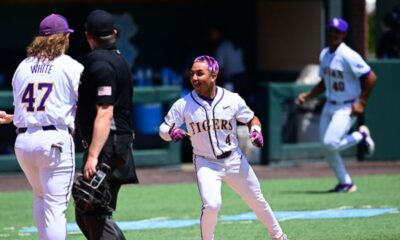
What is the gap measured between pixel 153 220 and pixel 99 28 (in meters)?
4.25

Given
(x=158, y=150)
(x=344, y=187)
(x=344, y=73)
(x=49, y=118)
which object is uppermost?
(x=49, y=118)

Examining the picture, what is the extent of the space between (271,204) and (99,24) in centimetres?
546

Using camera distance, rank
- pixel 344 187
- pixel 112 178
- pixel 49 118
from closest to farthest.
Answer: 1. pixel 49 118
2. pixel 112 178
3. pixel 344 187

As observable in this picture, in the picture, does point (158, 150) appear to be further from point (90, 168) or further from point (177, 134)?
point (90, 168)

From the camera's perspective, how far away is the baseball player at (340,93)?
13344mm

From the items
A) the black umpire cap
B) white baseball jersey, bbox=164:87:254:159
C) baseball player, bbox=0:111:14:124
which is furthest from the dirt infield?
the black umpire cap

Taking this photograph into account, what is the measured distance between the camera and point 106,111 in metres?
7.35

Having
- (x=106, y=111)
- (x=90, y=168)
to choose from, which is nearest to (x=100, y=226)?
(x=90, y=168)

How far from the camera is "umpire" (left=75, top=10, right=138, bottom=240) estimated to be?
7.39 metres

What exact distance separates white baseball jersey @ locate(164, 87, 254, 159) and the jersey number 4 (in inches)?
60.1

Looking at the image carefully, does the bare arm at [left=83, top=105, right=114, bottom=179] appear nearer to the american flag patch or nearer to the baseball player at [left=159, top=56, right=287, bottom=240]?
the american flag patch

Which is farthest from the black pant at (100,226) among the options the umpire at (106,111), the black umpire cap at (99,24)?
the black umpire cap at (99,24)

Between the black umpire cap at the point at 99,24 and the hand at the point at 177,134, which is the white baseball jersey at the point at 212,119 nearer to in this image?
the hand at the point at 177,134

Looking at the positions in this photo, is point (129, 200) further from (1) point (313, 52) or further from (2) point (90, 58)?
(1) point (313, 52)
